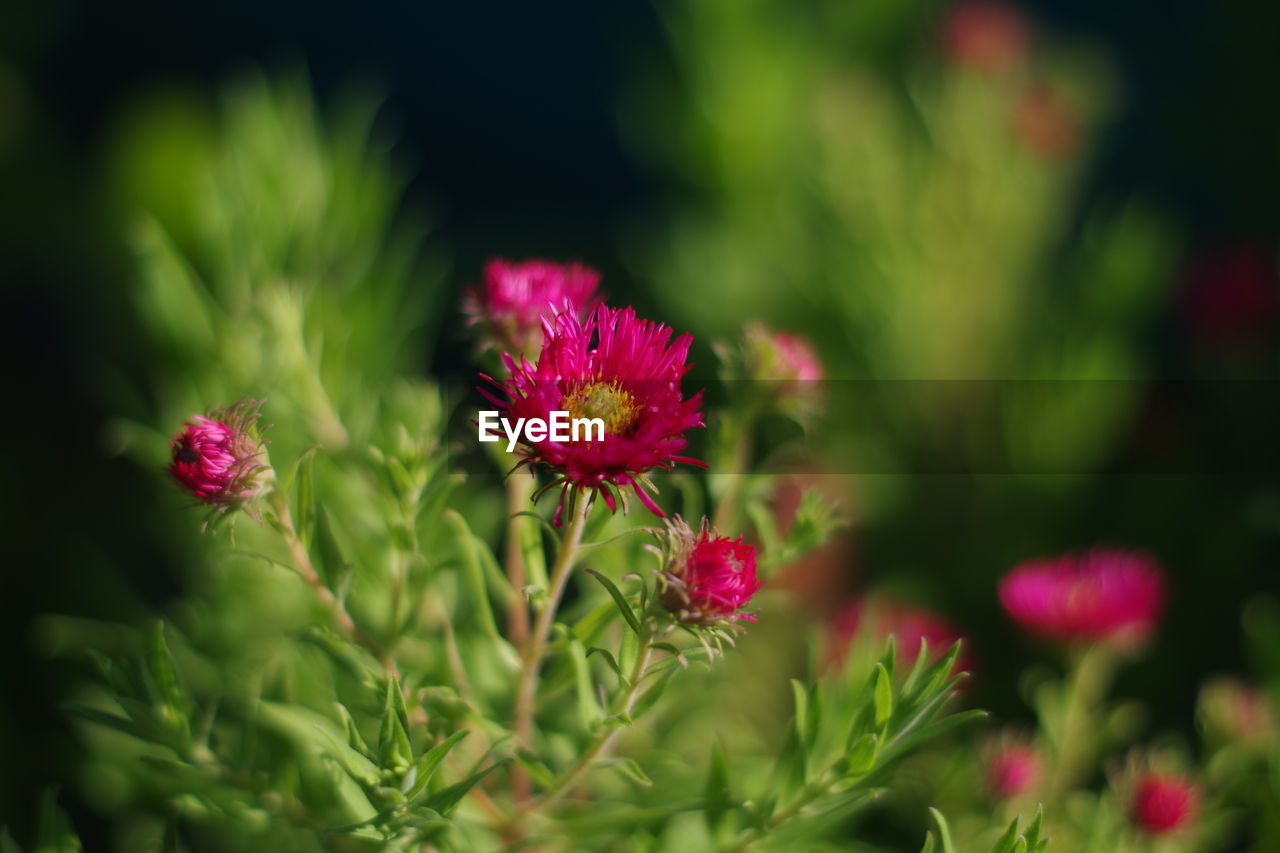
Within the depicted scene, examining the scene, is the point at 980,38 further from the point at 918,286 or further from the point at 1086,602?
the point at 1086,602

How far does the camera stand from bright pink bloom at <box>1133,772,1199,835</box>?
14.8 inches

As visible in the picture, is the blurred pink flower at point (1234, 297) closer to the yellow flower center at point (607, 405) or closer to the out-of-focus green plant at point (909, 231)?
the out-of-focus green plant at point (909, 231)

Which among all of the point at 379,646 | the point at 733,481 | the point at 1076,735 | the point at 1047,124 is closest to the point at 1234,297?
the point at 1047,124

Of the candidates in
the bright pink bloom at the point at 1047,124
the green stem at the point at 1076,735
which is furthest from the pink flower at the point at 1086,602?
the bright pink bloom at the point at 1047,124

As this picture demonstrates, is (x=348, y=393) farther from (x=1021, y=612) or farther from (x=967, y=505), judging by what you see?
(x=967, y=505)

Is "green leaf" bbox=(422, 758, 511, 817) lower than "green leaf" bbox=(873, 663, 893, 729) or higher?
lower

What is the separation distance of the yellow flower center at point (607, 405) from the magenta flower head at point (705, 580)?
0.09 feet

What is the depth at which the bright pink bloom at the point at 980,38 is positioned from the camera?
2.57 ft

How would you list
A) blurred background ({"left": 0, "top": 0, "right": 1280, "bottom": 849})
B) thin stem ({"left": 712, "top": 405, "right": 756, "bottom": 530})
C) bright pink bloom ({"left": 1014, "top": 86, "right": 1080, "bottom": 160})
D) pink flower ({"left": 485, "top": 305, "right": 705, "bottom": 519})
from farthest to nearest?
bright pink bloom ({"left": 1014, "top": 86, "right": 1080, "bottom": 160}) → blurred background ({"left": 0, "top": 0, "right": 1280, "bottom": 849}) → thin stem ({"left": 712, "top": 405, "right": 756, "bottom": 530}) → pink flower ({"left": 485, "top": 305, "right": 705, "bottom": 519})

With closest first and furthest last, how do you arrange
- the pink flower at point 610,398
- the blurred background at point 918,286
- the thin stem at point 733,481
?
the pink flower at point 610,398, the thin stem at point 733,481, the blurred background at point 918,286

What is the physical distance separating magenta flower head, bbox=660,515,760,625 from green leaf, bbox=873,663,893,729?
46 millimetres

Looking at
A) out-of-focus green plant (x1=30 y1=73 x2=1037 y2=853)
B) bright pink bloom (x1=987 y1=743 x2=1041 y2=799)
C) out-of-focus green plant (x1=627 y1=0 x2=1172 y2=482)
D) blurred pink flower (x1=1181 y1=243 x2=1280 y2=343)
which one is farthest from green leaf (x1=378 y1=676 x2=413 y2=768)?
blurred pink flower (x1=1181 y1=243 x2=1280 y2=343)

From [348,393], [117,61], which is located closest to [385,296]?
[348,393]

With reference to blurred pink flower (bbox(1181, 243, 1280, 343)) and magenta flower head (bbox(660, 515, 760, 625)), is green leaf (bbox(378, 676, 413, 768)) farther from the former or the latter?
blurred pink flower (bbox(1181, 243, 1280, 343))
